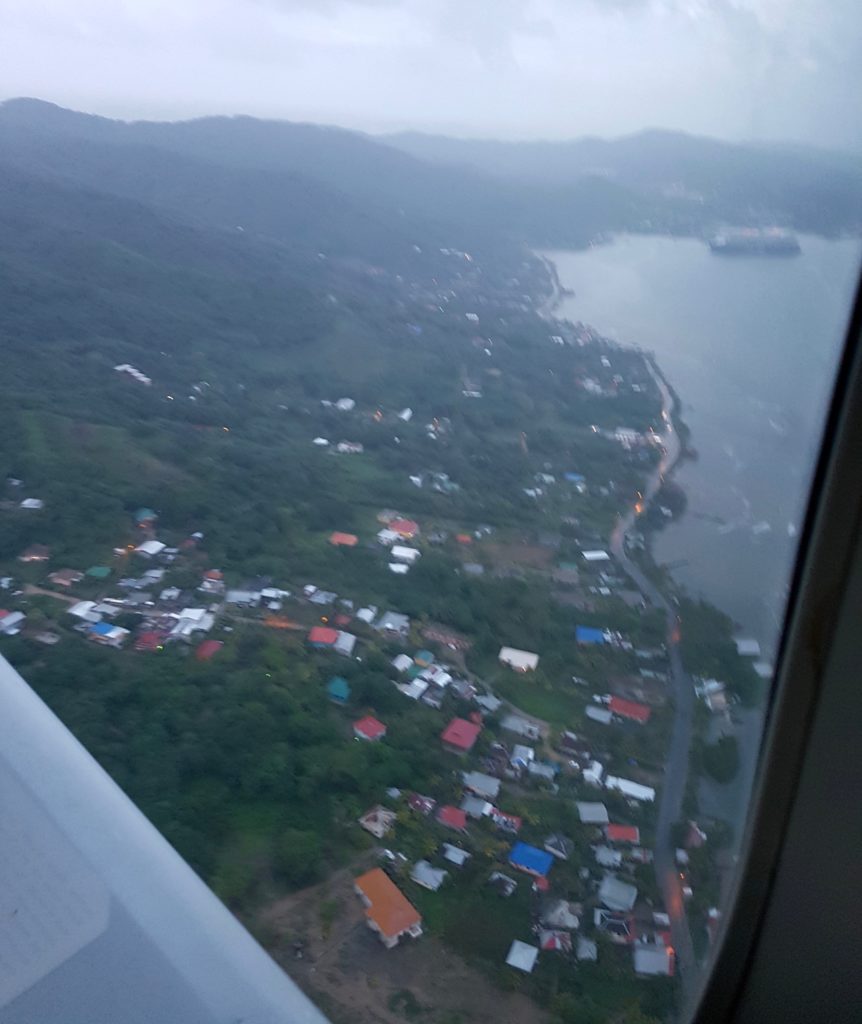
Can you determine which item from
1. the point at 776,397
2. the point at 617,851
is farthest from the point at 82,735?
the point at 776,397

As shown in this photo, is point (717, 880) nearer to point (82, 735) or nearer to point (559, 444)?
point (82, 735)

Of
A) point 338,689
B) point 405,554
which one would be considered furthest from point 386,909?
point 405,554

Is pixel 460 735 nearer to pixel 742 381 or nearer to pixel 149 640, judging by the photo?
pixel 149 640

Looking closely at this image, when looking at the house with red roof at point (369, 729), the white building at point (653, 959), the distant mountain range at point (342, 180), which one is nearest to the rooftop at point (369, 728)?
the house with red roof at point (369, 729)

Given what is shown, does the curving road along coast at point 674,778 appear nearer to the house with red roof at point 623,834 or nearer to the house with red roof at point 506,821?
the house with red roof at point 623,834

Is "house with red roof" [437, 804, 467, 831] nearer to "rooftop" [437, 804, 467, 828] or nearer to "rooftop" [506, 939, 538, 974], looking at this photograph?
"rooftop" [437, 804, 467, 828]

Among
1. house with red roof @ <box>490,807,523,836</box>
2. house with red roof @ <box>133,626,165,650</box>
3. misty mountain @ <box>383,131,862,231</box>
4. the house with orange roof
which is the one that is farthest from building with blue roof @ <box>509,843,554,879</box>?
misty mountain @ <box>383,131,862,231</box>
